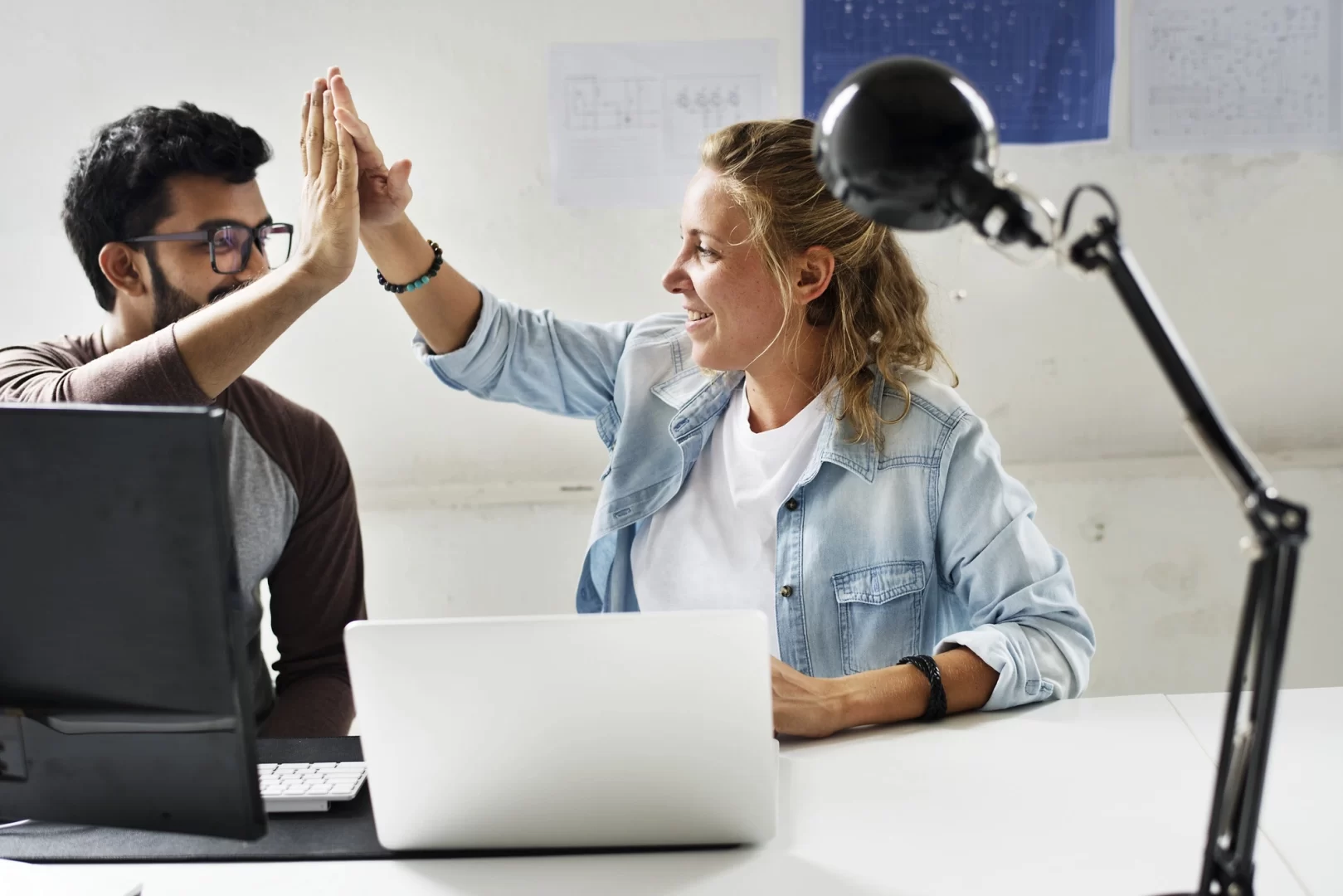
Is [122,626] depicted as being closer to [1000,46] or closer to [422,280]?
[422,280]

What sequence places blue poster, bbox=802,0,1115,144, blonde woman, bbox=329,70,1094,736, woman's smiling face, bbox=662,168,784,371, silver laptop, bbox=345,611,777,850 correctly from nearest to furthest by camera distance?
silver laptop, bbox=345,611,777,850
blonde woman, bbox=329,70,1094,736
woman's smiling face, bbox=662,168,784,371
blue poster, bbox=802,0,1115,144

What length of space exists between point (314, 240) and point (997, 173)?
39.5 inches

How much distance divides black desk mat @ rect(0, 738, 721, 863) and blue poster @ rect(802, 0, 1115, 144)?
160cm

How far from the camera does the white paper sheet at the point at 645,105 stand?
220cm

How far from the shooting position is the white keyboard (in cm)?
108

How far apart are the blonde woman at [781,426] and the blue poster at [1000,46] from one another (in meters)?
0.67

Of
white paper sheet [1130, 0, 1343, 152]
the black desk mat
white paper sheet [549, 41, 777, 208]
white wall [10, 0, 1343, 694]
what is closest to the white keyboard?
the black desk mat

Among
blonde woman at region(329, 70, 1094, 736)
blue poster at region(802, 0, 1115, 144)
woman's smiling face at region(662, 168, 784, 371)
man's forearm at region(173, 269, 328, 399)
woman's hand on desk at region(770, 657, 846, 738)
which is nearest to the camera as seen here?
woman's hand on desk at region(770, 657, 846, 738)

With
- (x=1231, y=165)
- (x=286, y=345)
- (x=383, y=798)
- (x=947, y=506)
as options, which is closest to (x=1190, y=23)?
(x=1231, y=165)

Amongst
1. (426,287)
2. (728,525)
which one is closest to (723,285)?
(728,525)

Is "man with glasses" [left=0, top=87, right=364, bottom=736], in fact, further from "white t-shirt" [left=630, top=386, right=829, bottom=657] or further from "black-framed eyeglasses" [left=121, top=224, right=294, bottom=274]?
"white t-shirt" [left=630, top=386, right=829, bottom=657]

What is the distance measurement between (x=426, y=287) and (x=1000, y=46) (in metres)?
1.22

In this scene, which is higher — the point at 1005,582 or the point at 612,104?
the point at 612,104

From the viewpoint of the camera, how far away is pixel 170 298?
1697 mm
